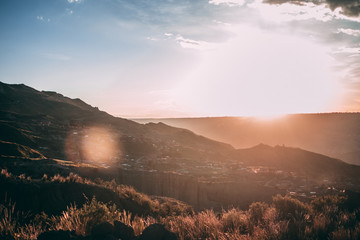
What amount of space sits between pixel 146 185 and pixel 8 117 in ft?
133

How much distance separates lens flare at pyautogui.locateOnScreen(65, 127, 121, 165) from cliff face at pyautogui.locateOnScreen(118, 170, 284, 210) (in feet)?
32.7

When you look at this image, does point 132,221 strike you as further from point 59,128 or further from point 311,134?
point 311,134

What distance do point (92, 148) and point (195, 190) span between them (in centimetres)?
2203

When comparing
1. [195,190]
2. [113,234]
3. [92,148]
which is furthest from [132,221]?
[92,148]

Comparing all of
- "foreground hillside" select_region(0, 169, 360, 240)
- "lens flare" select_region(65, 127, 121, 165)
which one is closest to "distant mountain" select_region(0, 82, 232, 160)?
"lens flare" select_region(65, 127, 121, 165)

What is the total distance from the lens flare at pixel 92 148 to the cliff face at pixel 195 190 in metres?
9.96

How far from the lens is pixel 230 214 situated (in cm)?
665

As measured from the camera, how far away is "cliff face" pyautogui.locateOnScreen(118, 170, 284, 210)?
23.2 meters

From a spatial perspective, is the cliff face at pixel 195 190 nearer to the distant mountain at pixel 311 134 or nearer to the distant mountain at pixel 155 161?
the distant mountain at pixel 155 161

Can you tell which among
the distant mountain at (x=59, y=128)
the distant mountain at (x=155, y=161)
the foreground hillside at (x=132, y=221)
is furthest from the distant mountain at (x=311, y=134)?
the foreground hillside at (x=132, y=221)

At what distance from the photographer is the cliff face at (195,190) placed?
76.2ft

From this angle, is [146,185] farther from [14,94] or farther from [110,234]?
[14,94]

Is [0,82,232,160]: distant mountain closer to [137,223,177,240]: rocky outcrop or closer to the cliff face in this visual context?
the cliff face

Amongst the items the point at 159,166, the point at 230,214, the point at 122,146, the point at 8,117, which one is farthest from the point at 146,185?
the point at 8,117
